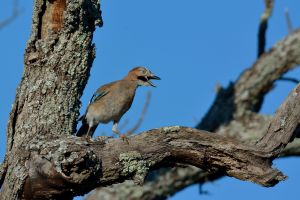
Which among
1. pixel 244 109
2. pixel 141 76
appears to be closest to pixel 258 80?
pixel 244 109

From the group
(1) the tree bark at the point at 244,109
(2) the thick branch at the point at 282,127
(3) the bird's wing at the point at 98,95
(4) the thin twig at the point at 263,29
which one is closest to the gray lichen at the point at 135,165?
(2) the thick branch at the point at 282,127

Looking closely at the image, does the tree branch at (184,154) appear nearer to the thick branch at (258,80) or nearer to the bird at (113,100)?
the bird at (113,100)

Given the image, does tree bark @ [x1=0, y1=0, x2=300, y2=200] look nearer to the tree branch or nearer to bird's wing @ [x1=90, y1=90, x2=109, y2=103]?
the tree branch

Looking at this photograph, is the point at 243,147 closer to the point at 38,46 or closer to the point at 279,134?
the point at 279,134

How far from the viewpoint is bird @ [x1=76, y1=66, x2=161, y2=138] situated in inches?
336

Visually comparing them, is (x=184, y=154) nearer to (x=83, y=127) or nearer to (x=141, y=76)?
(x=83, y=127)

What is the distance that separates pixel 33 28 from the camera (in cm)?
641

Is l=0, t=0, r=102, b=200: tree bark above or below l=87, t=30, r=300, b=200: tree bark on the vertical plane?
below

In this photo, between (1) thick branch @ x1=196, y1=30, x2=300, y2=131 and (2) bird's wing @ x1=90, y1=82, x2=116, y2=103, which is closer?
(2) bird's wing @ x1=90, y1=82, x2=116, y2=103

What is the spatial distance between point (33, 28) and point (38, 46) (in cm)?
17

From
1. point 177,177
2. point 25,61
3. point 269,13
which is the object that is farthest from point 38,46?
point 269,13

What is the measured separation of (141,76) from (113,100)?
472mm

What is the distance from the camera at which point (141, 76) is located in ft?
29.1

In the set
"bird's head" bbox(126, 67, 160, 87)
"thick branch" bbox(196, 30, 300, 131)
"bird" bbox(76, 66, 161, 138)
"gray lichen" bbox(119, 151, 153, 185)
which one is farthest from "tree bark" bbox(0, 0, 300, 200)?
"thick branch" bbox(196, 30, 300, 131)
